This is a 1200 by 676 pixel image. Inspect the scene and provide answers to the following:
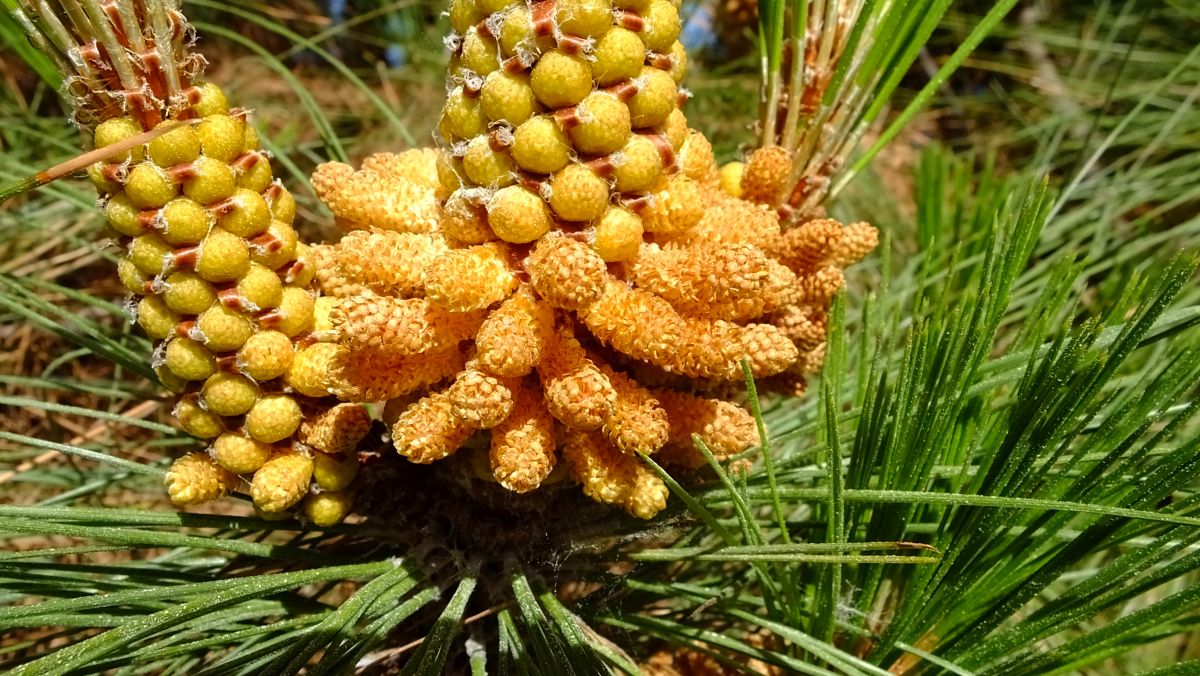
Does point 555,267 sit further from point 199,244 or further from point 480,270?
point 199,244

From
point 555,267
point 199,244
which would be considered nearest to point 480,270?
point 555,267

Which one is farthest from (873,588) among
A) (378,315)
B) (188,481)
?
(188,481)

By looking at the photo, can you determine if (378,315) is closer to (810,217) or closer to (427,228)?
(427,228)
